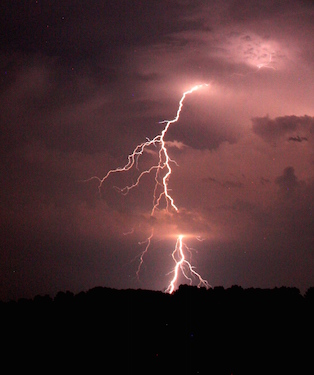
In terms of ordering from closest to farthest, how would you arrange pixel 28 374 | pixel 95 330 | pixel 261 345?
pixel 28 374
pixel 95 330
pixel 261 345

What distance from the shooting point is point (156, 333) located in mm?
14969

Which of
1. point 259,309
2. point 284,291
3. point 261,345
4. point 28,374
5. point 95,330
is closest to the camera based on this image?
point 28,374

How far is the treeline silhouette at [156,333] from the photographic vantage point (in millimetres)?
13250

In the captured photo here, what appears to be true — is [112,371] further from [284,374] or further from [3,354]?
[284,374]

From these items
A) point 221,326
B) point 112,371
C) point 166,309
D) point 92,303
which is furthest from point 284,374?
point 92,303

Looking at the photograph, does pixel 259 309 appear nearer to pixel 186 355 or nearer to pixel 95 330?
pixel 186 355

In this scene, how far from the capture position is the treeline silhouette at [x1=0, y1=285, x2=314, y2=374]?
13.2 metres

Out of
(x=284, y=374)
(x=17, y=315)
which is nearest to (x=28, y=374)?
(x=17, y=315)

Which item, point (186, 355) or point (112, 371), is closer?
point (112, 371)

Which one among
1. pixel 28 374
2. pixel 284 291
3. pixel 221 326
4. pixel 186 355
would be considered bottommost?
pixel 28 374

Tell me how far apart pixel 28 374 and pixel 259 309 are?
25.6ft

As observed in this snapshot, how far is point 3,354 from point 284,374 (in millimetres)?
7877

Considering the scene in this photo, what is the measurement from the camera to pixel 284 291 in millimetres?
18328

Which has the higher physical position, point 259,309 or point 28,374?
point 259,309
